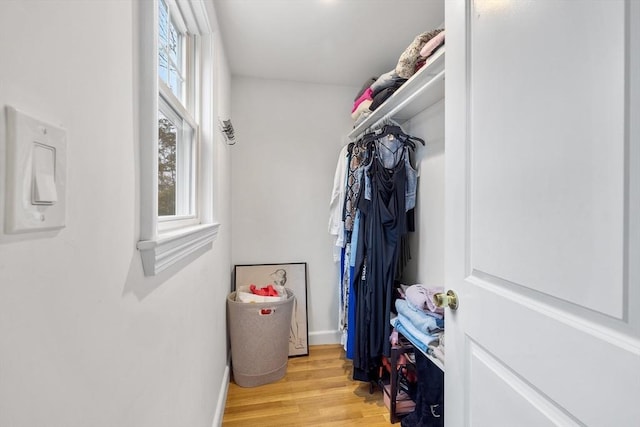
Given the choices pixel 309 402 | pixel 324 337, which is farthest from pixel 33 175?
pixel 324 337

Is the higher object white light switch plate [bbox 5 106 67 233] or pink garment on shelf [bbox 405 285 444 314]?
white light switch plate [bbox 5 106 67 233]

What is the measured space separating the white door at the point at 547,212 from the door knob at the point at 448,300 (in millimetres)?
29

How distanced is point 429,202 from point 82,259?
1.74 metres

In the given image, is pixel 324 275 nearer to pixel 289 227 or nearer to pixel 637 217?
pixel 289 227

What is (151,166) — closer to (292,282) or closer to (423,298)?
(423,298)

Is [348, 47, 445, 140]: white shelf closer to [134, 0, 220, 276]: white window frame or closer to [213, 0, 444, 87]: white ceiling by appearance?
[213, 0, 444, 87]: white ceiling

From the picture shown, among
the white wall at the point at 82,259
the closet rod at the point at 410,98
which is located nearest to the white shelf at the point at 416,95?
the closet rod at the point at 410,98

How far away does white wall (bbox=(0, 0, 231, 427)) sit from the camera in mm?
304

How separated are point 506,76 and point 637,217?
448mm

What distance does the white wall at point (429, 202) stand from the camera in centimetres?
169

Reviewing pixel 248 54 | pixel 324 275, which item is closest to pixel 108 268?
pixel 248 54

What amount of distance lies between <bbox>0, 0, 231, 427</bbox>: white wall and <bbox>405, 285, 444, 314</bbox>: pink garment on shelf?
3.88 ft

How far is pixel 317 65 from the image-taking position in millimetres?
2271

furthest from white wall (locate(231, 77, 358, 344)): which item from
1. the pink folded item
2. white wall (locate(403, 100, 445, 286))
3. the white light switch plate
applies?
the white light switch plate
